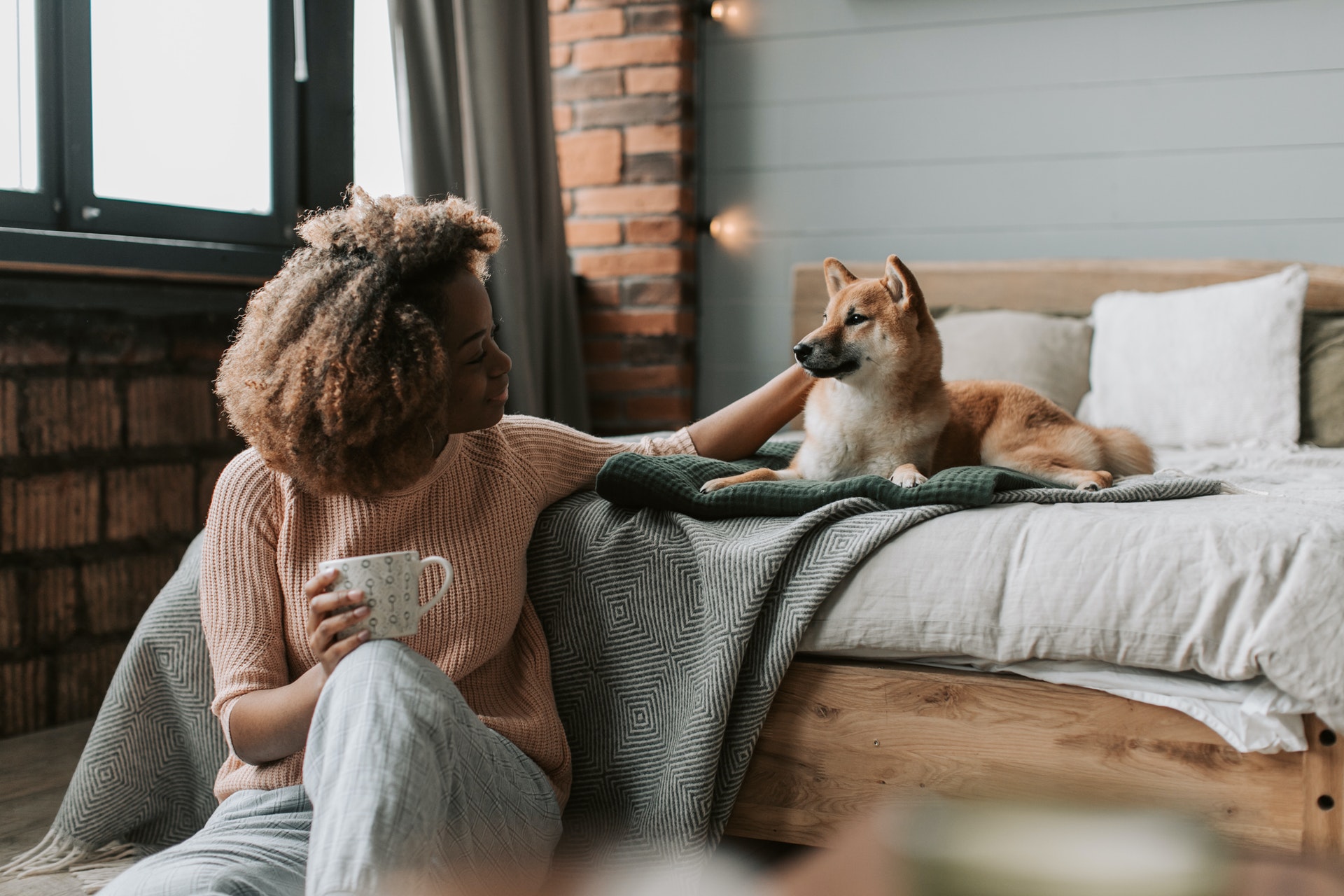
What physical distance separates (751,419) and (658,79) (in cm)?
179

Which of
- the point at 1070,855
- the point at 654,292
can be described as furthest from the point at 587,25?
the point at 1070,855

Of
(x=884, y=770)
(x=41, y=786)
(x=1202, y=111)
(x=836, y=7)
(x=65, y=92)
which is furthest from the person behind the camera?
(x=836, y=7)

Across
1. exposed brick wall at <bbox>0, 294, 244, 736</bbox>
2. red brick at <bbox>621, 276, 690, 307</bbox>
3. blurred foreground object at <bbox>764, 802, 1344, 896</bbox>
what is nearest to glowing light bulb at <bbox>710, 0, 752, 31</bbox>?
red brick at <bbox>621, 276, 690, 307</bbox>

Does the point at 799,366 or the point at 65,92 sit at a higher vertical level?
the point at 65,92

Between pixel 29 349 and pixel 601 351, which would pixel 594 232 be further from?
pixel 29 349

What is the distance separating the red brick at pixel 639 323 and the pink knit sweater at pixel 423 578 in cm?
188

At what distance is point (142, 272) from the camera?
6.82 ft

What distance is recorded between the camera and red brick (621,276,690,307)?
10.4ft

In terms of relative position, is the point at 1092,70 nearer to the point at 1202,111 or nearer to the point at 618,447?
the point at 1202,111

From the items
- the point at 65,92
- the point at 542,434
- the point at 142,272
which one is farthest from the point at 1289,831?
the point at 65,92

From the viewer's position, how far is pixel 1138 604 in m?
1.09

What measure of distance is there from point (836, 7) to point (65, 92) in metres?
2.02

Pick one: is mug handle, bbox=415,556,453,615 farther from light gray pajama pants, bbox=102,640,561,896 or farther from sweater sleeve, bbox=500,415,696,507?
sweater sleeve, bbox=500,415,696,507

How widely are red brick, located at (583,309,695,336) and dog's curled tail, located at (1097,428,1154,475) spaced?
1671 millimetres
